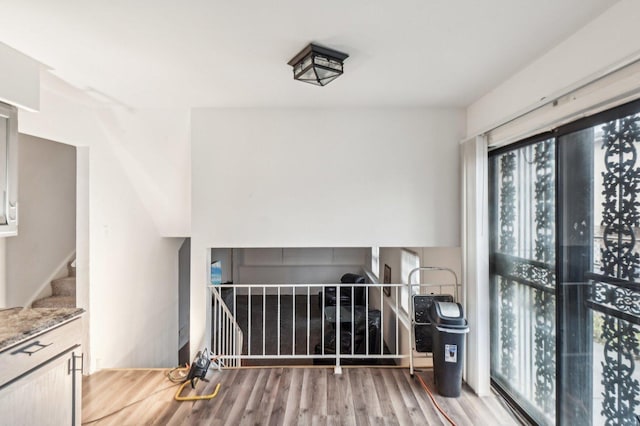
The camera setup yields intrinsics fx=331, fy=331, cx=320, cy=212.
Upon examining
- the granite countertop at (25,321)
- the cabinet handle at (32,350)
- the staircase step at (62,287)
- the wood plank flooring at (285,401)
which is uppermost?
the granite countertop at (25,321)

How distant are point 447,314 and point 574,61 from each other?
1983 mm

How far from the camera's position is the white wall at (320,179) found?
10.3 feet

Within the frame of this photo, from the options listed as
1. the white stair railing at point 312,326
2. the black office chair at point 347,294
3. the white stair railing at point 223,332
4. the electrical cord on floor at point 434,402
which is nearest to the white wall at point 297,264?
the white stair railing at point 312,326

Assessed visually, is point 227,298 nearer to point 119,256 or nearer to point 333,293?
point 333,293

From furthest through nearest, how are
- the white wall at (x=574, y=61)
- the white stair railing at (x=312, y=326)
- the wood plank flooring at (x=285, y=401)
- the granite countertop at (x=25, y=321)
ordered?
the white stair railing at (x=312, y=326) → the wood plank flooring at (x=285, y=401) → the granite countertop at (x=25, y=321) → the white wall at (x=574, y=61)

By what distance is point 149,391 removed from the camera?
108 inches

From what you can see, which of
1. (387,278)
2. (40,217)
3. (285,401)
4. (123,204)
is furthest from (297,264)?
(285,401)

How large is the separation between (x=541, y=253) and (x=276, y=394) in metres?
2.27

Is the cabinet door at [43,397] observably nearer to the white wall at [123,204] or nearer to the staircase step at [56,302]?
the white wall at [123,204]

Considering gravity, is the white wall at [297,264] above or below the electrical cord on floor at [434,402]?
above

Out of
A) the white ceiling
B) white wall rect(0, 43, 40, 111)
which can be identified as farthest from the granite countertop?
the white ceiling

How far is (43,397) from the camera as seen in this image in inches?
68.5

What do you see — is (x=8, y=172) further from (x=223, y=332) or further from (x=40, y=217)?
(x=223, y=332)

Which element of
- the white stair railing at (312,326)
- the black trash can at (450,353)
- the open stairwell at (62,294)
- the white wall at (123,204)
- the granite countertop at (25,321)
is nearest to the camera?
the granite countertop at (25,321)
